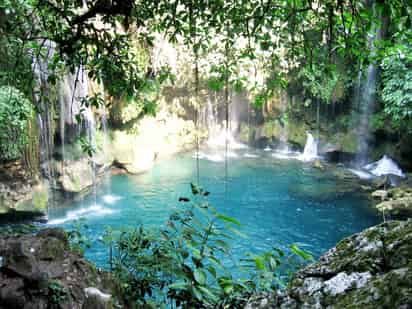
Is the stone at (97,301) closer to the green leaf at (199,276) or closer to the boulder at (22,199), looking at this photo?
the green leaf at (199,276)

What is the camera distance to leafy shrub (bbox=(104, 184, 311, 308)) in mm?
1237

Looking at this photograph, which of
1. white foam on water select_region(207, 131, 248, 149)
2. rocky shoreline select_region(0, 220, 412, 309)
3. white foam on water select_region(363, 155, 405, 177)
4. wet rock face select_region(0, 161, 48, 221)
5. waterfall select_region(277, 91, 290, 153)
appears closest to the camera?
rocky shoreline select_region(0, 220, 412, 309)

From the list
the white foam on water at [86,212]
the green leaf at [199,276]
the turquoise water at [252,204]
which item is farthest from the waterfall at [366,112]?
the green leaf at [199,276]

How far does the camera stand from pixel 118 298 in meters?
2.73

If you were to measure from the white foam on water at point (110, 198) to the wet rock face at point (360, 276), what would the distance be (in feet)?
29.8

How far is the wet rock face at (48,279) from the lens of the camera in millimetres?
2531

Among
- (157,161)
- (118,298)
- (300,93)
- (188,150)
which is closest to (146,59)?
(157,161)

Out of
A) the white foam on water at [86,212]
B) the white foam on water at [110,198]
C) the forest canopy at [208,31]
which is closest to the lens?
the forest canopy at [208,31]

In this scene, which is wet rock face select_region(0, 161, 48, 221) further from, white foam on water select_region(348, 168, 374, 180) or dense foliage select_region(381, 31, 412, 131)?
white foam on water select_region(348, 168, 374, 180)

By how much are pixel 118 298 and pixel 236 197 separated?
758 cm

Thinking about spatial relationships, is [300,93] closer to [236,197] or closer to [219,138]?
[219,138]

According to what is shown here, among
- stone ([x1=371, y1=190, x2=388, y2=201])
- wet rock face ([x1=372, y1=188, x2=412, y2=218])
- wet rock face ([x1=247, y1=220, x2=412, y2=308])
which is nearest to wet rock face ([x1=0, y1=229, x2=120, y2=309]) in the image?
wet rock face ([x1=247, y1=220, x2=412, y2=308])

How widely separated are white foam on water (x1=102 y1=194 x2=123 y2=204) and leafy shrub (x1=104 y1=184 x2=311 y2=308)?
690 centimetres

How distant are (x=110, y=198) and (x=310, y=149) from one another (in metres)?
9.26
